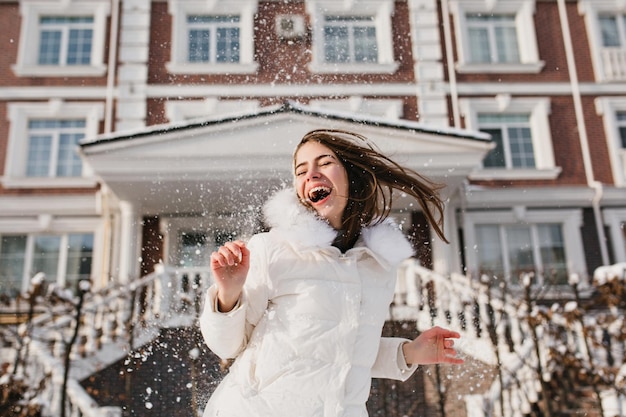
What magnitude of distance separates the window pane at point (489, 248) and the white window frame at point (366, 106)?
281 cm

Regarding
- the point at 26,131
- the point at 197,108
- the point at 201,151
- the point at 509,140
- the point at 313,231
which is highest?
the point at 197,108

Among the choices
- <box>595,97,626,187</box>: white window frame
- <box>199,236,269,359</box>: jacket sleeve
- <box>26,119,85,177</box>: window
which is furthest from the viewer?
<box>595,97,626,187</box>: white window frame

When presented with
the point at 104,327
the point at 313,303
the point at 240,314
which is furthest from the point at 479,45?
the point at 240,314

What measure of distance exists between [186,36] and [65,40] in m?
2.55

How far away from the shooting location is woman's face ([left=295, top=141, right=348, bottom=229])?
1971mm

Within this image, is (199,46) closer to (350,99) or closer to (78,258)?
(350,99)

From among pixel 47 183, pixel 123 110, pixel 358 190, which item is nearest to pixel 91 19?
pixel 123 110

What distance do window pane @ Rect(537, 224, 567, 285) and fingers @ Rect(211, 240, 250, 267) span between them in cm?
1092

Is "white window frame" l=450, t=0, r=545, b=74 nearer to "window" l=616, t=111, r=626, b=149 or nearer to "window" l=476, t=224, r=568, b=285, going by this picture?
"window" l=616, t=111, r=626, b=149

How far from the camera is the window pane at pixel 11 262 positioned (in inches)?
439

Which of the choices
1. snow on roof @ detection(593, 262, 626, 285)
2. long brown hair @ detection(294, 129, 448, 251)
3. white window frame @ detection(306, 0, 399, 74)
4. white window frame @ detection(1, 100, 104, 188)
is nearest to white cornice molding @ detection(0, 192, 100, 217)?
white window frame @ detection(1, 100, 104, 188)

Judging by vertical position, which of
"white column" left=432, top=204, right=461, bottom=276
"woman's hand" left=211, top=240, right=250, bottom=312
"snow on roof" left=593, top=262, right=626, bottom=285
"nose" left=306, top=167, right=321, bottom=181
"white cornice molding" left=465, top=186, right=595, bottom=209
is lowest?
"woman's hand" left=211, top=240, right=250, bottom=312

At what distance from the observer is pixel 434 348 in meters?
2.03

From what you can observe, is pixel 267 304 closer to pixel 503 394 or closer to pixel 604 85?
pixel 503 394
